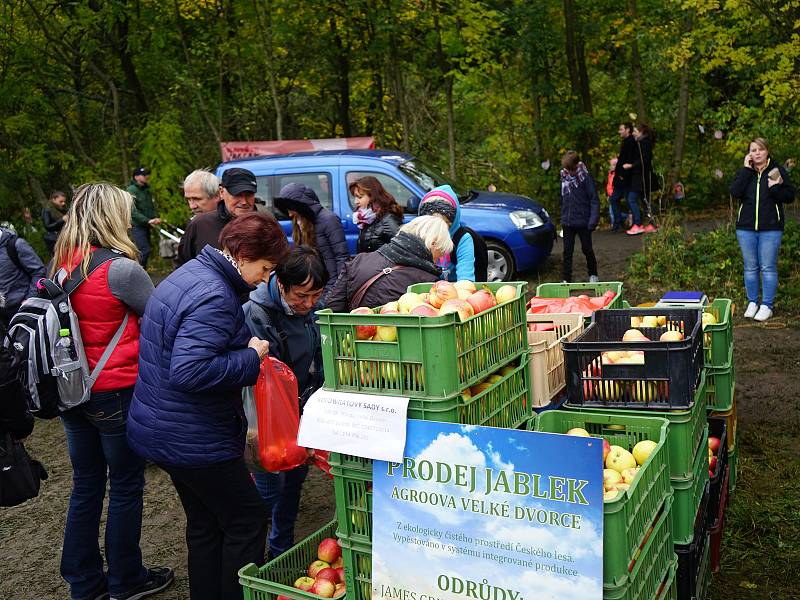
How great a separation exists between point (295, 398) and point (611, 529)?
5.49 ft

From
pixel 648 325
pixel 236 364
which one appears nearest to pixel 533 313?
pixel 648 325

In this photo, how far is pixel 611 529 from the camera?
8.14 ft

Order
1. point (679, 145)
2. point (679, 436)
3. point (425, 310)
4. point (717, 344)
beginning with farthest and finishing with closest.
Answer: point (679, 145), point (717, 344), point (679, 436), point (425, 310)

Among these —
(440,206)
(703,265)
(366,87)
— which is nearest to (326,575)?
(440,206)

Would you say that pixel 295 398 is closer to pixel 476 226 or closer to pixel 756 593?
pixel 756 593

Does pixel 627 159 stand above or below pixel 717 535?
above

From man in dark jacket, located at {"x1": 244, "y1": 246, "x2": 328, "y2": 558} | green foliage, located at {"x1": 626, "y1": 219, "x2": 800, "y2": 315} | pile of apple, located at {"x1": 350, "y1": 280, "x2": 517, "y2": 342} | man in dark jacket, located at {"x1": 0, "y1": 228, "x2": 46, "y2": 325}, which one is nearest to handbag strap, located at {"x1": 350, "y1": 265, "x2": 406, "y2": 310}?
man in dark jacket, located at {"x1": 244, "y1": 246, "x2": 328, "y2": 558}

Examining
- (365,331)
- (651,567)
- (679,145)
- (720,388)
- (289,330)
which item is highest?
(679,145)

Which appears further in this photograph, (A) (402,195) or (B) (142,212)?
(B) (142,212)

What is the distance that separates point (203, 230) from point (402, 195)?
5575 mm

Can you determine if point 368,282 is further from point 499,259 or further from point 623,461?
point 499,259

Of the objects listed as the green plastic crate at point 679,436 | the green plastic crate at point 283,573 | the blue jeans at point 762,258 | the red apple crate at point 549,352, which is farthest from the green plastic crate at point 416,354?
the blue jeans at point 762,258

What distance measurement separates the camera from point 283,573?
141 inches

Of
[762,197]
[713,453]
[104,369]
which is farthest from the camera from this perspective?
[762,197]
